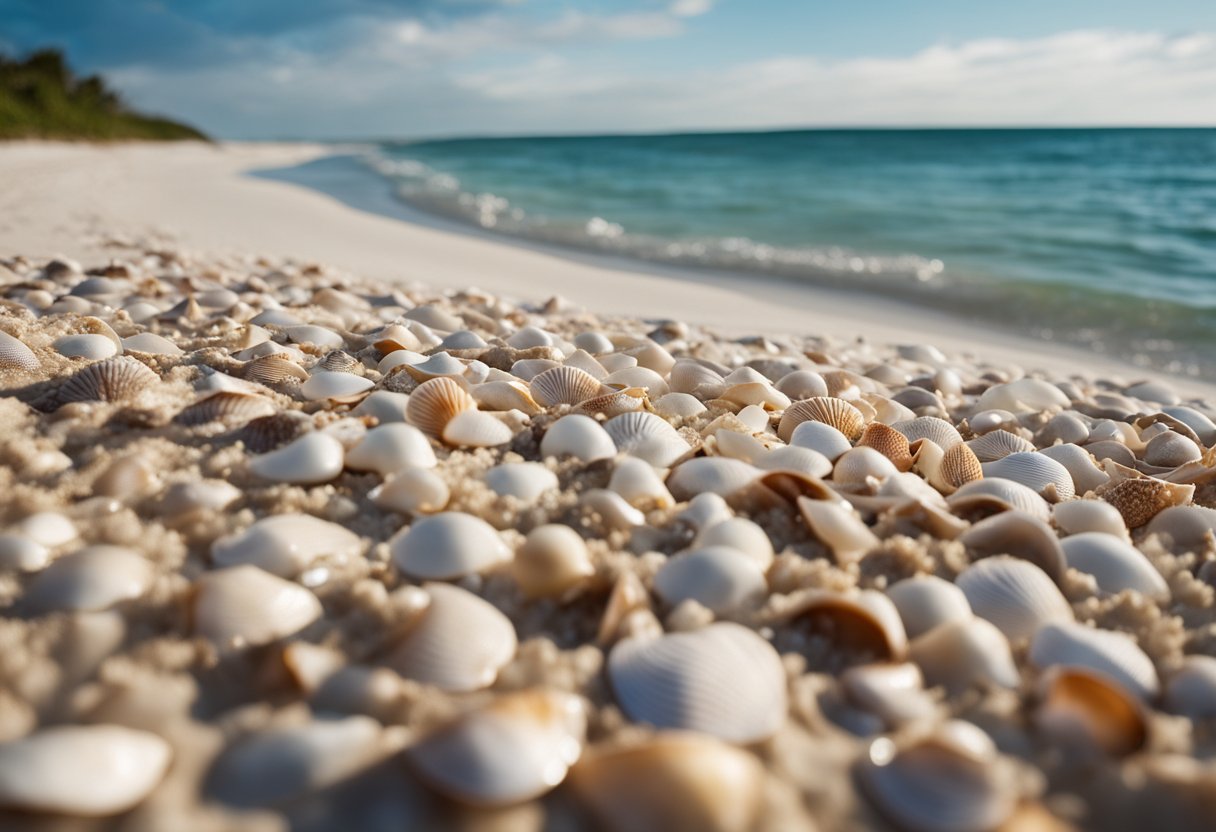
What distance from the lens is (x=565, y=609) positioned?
119 centimetres

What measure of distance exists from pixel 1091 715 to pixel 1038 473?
91 cm

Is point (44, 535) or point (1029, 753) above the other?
point (44, 535)

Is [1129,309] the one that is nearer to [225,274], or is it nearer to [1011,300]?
[1011,300]

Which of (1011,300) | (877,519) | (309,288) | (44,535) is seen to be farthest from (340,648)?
(1011,300)

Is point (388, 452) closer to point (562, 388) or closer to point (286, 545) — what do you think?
point (286, 545)

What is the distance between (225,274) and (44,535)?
2950 millimetres

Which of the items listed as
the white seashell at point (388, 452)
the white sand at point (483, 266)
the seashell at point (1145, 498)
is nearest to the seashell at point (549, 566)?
the white seashell at point (388, 452)

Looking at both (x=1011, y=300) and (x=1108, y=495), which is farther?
(x=1011, y=300)

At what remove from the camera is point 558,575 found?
46.7 inches

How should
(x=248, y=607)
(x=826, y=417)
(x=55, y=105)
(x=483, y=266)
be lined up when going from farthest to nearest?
(x=55, y=105) → (x=483, y=266) → (x=826, y=417) → (x=248, y=607)

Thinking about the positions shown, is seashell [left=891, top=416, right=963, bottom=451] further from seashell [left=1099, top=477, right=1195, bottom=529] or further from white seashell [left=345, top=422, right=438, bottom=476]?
white seashell [left=345, top=422, right=438, bottom=476]

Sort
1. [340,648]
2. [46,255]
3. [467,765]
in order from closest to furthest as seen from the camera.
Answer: [467,765] → [340,648] → [46,255]

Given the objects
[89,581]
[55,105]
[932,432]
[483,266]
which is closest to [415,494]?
[89,581]

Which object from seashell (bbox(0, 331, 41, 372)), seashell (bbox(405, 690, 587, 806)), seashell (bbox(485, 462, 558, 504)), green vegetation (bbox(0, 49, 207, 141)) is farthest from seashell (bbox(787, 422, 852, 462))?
green vegetation (bbox(0, 49, 207, 141))
